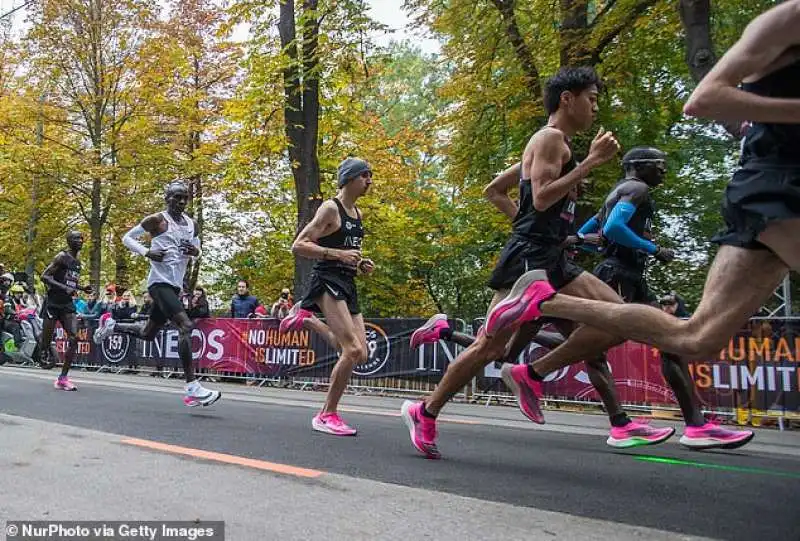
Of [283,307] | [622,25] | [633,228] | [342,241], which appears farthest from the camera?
[283,307]

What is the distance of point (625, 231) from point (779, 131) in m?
2.34

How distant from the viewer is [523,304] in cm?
340

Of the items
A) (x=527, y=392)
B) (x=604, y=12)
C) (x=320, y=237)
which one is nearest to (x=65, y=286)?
(x=320, y=237)

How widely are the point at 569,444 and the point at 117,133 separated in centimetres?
2112

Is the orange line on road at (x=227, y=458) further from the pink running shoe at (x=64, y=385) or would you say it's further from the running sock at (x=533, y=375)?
the pink running shoe at (x=64, y=385)

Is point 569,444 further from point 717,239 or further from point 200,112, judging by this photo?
point 200,112

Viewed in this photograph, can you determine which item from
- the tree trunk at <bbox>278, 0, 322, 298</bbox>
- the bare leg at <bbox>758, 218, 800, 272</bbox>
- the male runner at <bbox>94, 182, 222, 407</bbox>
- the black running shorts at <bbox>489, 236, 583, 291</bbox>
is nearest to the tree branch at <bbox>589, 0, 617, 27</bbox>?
the tree trunk at <bbox>278, 0, 322, 298</bbox>

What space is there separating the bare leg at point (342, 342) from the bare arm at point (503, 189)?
1367mm

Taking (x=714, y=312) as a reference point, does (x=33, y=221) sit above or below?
above

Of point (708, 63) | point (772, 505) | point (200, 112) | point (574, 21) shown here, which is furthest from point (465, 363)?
point (200, 112)

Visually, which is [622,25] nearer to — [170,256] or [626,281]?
[626,281]

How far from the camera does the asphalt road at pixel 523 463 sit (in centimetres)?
287

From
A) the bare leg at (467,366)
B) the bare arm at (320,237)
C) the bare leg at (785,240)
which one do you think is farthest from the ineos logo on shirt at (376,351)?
the bare leg at (785,240)

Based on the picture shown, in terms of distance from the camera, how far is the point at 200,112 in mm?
22594
